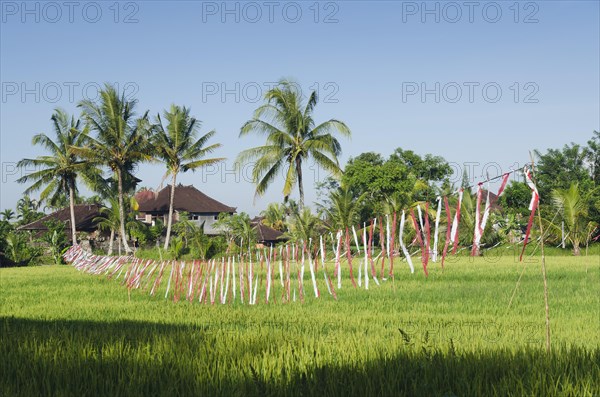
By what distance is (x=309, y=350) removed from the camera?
5.02 metres

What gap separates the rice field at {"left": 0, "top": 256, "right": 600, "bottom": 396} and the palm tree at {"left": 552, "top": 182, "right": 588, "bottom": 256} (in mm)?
20587

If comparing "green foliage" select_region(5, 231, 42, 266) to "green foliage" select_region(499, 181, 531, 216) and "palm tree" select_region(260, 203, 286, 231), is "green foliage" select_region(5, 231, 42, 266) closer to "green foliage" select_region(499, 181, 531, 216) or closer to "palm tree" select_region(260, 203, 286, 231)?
"palm tree" select_region(260, 203, 286, 231)

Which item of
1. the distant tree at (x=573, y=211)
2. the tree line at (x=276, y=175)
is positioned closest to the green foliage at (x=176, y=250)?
the tree line at (x=276, y=175)

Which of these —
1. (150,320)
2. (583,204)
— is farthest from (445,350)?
(583,204)

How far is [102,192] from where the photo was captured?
125ft

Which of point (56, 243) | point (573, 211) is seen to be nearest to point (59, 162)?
point (56, 243)

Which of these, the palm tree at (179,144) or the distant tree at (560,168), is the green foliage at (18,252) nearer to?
the palm tree at (179,144)

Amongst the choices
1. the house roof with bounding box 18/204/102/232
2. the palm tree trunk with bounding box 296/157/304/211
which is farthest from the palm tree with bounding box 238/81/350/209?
the house roof with bounding box 18/204/102/232

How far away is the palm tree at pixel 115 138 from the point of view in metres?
33.1

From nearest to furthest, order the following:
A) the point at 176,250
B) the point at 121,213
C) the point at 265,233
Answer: the point at 176,250, the point at 121,213, the point at 265,233

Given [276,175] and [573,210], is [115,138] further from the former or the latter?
[573,210]

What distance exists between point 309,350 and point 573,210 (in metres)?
28.5

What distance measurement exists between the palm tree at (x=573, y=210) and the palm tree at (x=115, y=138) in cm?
2125

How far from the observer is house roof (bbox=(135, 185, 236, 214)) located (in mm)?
48122
